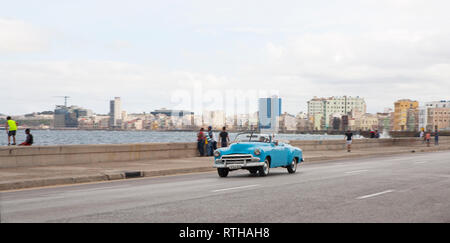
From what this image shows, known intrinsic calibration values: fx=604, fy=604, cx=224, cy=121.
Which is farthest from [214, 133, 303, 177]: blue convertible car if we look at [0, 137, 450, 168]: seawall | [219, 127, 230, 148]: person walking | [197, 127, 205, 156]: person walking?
[219, 127, 230, 148]: person walking

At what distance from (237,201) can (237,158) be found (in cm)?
820

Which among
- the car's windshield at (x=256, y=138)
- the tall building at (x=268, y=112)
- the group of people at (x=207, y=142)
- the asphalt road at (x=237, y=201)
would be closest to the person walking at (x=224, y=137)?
the group of people at (x=207, y=142)

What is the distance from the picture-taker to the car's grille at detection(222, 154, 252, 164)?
21344 millimetres

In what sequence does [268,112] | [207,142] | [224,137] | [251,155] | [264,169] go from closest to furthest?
[251,155], [264,169], [207,142], [224,137], [268,112]

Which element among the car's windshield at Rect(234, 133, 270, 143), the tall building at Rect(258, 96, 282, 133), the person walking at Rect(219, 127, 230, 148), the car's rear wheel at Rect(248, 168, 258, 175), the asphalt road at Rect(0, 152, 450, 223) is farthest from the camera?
the tall building at Rect(258, 96, 282, 133)

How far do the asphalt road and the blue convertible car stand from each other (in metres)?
2.12

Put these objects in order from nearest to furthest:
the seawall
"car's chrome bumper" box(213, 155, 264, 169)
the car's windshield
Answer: "car's chrome bumper" box(213, 155, 264, 169), the car's windshield, the seawall

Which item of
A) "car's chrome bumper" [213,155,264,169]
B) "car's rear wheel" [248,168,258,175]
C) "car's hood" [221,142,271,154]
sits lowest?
"car's rear wheel" [248,168,258,175]

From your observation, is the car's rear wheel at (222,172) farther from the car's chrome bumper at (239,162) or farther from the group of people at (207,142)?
the group of people at (207,142)

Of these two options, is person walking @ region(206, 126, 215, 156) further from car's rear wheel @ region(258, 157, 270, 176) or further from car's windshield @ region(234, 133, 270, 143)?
car's rear wheel @ region(258, 157, 270, 176)

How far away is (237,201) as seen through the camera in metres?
13.2

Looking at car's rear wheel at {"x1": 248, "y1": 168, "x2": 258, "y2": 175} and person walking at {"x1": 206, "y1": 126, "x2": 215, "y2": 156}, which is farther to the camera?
person walking at {"x1": 206, "y1": 126, "x2": 215, "y2": 156}

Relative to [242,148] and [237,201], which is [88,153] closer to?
[242,148]

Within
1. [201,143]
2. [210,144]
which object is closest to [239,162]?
[201,143]
